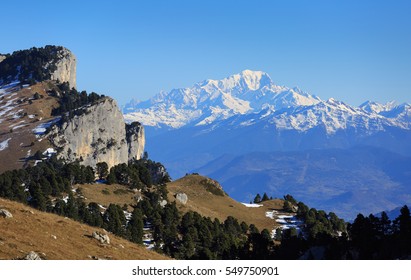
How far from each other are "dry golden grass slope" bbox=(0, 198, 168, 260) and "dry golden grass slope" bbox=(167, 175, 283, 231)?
313ft

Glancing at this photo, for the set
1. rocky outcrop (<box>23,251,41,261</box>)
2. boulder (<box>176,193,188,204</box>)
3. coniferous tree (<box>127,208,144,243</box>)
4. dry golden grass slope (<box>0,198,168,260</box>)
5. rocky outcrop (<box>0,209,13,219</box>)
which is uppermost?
boulder (<box>176,193,188,204</box>)

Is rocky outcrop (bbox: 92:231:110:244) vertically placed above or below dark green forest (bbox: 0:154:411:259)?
below

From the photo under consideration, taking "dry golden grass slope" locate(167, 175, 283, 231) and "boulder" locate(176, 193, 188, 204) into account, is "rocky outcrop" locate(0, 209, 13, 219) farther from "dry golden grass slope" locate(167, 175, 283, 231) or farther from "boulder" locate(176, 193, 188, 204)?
"boulder" locate(176, 193, 188, 204)

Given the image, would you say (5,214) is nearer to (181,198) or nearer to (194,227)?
(194,227)

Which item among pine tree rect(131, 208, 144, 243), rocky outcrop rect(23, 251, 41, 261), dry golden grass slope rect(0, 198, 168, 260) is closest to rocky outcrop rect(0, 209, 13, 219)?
dry golden grass slope rect(0, 198, 168, 260)

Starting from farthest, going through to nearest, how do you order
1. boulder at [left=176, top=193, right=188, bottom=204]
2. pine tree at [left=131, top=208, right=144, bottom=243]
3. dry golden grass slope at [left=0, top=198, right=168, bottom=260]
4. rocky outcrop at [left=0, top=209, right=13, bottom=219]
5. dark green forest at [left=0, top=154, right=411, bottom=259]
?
boulder at [left=176, top=193, right=188, bottom=204] → pine tree at [left=131, top=208, right=144, bottom=243] → dark green forest at [left=0, top=154, right=411, bottom=259] → rocky outcrop at [left=0, top=209, right=13, bottom=219] → dry golden grass slope at [left=0, top=198, right=168, bottom=260]

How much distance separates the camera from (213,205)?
528 feet

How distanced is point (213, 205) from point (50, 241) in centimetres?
12633

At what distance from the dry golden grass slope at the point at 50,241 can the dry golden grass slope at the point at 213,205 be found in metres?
95.3

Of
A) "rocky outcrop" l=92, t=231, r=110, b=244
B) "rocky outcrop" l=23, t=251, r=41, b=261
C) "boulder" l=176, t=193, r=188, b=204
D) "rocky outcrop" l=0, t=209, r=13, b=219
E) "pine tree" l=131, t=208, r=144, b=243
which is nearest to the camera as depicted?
"rocky outcrop" l=23, t=251, r=41, b=261

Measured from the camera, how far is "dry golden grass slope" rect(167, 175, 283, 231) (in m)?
148

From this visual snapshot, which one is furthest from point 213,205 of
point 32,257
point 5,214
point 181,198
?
point 32,257

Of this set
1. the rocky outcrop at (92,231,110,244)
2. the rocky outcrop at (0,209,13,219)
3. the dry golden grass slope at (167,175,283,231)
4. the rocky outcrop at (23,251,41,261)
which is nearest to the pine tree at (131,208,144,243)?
the dry golden grass slope at (167,175,283,231)

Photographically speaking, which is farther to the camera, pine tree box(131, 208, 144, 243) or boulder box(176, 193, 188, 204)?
boulder box(176, 193, 188, 204)
